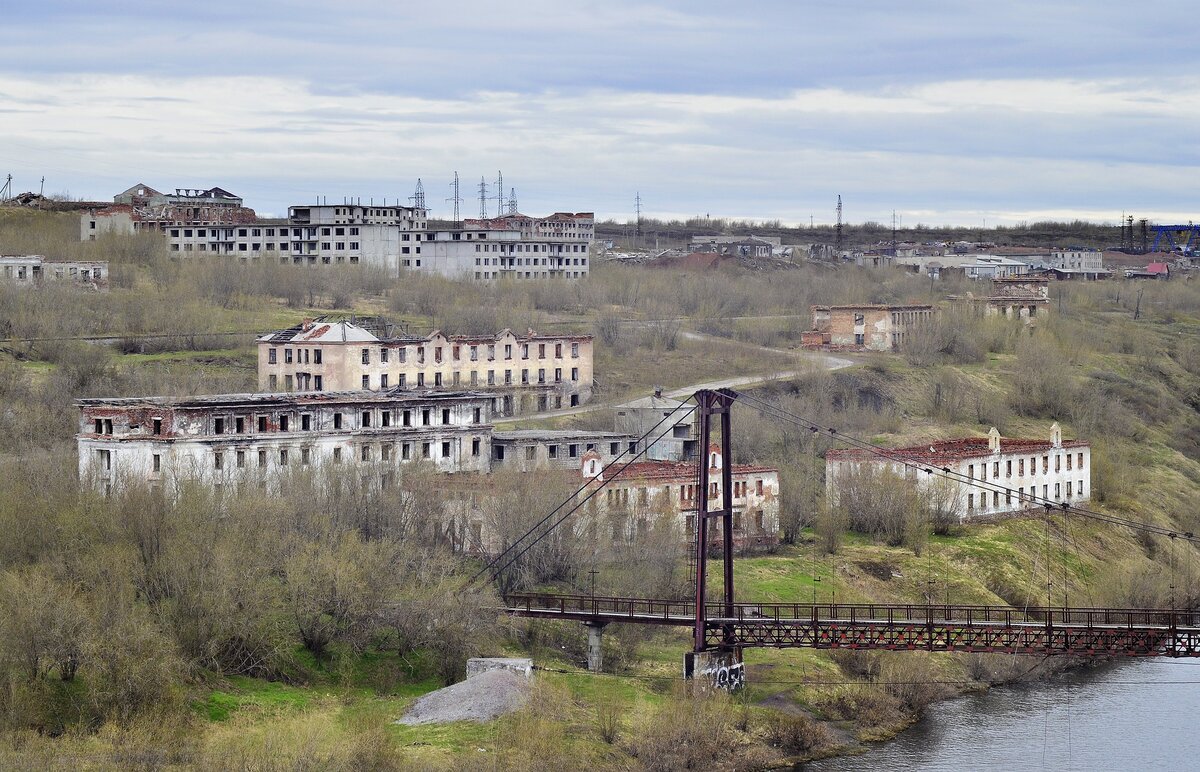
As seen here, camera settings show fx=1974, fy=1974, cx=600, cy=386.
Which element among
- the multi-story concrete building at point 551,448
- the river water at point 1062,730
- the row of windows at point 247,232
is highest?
the row of windows at point 247,232

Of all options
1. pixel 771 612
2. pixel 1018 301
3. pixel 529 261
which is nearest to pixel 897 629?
pixel 771 612

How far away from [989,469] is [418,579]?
28645mm

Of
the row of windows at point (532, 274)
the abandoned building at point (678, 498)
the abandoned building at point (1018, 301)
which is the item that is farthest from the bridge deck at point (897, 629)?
the row of windows at point (532, 274)

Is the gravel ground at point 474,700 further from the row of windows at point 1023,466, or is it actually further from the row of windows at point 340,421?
the row of windows at point 1023,466

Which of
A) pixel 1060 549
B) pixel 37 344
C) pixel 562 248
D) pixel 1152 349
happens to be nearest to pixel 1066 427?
pixel 1060 549

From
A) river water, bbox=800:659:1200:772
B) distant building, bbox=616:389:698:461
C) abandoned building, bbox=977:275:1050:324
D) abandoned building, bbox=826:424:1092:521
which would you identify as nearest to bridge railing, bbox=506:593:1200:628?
river water, bbox=800:659:1200:772

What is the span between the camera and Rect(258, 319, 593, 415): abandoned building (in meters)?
79.0

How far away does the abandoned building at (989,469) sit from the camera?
7025cm

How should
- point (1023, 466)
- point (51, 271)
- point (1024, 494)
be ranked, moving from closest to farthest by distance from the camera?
point (1024, 494) → point (1023, 466) → point (51, 271)

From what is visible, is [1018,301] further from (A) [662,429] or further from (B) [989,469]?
(A) [662,429]

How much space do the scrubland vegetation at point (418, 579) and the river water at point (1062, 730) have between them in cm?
122

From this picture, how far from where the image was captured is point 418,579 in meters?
52.1

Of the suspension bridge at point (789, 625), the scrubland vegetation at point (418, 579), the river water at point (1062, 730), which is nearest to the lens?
the scrubland vegetation at point (418, 579)

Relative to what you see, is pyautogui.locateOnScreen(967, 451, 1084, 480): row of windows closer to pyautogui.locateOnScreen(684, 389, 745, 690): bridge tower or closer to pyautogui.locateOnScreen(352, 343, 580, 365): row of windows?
pyautogui.locateOnScreen(684, 389, 745, 690): bridge tower
